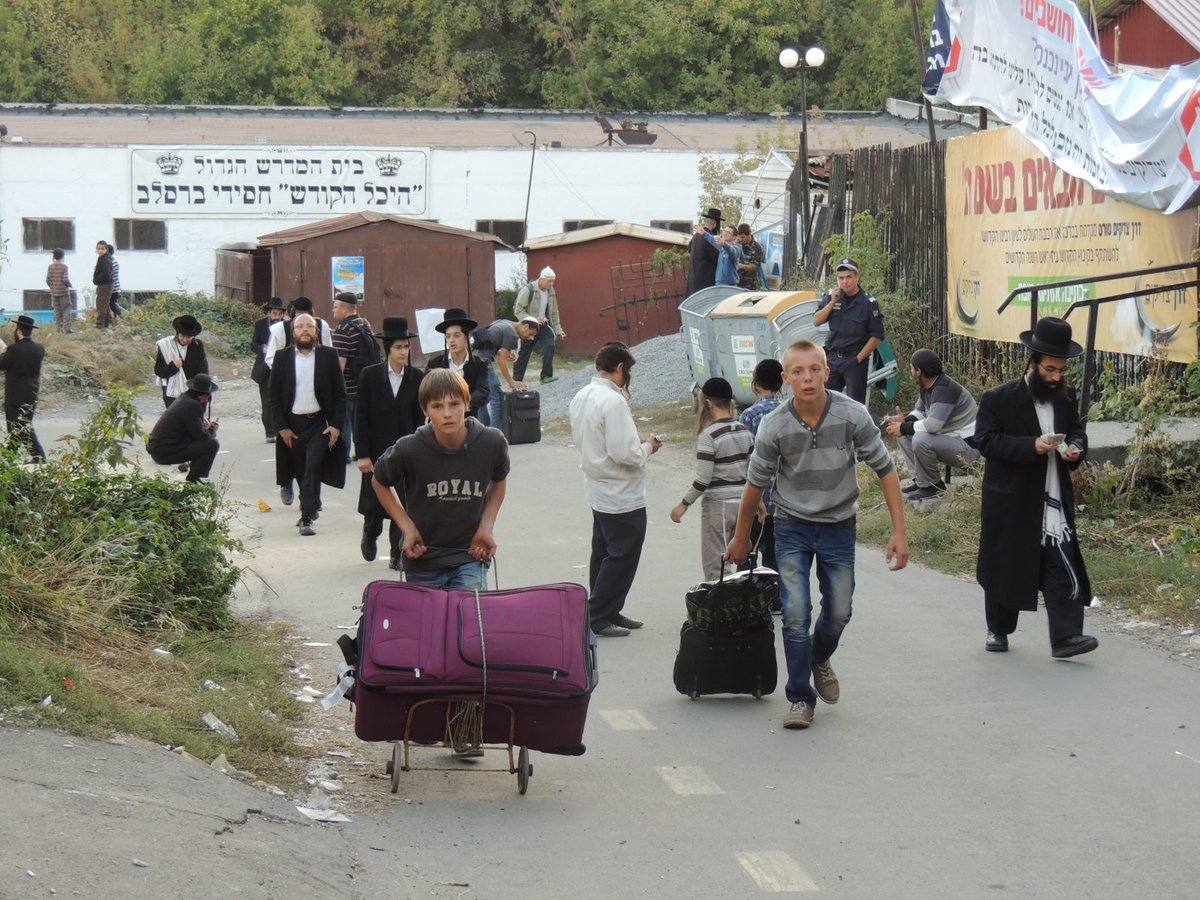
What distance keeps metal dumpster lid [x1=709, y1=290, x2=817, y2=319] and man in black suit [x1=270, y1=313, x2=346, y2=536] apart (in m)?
5.98

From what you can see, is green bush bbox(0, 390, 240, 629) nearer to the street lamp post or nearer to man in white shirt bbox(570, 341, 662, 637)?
man in white shirt bbox(570, 341, 662, 637)

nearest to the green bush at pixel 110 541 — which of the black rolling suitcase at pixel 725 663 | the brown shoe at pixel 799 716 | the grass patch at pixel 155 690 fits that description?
the grass patch at pixel 155 690

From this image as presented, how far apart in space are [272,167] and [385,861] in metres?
30.7

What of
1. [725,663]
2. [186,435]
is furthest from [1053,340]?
[186,435]

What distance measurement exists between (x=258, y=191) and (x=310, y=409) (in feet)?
77.2

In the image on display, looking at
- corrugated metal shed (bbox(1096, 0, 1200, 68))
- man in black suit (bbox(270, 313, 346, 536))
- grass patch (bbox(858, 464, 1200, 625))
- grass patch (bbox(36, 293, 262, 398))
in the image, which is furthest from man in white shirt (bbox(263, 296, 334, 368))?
corrugated metal shed (bbox(1096, 0, 1200, 68))

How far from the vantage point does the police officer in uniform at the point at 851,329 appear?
49.3 ft

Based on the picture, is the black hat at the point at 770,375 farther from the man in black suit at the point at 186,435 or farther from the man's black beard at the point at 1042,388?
the man in black suit at the point at 186,435

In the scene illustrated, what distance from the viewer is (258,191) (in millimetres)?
34344

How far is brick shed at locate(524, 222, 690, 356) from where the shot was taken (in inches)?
1215

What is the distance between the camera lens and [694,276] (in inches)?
837

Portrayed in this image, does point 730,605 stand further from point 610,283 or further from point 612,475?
point 610,283

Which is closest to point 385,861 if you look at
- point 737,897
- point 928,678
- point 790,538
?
point 737,897

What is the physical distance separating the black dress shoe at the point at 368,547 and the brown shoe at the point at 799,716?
15.0 ft
